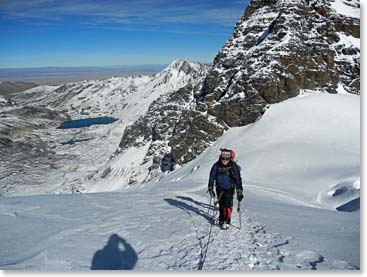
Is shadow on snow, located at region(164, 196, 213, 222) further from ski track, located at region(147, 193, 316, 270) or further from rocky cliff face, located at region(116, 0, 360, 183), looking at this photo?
rocky cliff face, located at region(116, 0, 360, 183)

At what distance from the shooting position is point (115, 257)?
8078 mm

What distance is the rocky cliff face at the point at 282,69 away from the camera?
140ft

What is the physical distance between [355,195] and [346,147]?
1076cm

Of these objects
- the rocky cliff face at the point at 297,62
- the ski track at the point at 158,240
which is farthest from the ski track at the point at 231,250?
the rocky cliff face at the point at 297,62

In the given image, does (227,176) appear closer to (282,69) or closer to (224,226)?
(224,226)

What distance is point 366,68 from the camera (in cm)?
933

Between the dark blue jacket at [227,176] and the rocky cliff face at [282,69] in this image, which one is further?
the rocky cliff face at [282,69]

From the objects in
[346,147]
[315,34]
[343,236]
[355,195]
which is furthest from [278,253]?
[315,34]

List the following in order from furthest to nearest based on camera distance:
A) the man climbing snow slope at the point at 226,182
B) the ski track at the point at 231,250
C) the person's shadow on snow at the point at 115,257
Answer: the man climbing snow slope at the point at 226,182 → the person's shadow on snow at the point at 115,257 → the ski track at the point at 231,250

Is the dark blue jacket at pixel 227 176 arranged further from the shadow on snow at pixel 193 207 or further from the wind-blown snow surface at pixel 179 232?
the shadow on snow at pixel 193 207

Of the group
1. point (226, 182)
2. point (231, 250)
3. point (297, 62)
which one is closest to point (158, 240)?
point (231, 250)

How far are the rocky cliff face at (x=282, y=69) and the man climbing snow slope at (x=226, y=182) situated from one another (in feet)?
108

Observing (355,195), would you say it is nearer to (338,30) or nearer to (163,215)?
(163,215)

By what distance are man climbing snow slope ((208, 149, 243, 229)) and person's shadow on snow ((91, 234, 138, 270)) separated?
3077 mm
